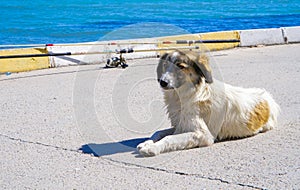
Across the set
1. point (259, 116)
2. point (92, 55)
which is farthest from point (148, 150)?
point (92, 55)

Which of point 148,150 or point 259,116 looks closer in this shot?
point 148,150

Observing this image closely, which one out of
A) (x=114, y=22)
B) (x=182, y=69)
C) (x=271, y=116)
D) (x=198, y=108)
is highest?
(x=114, y=22)

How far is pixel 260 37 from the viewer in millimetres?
13648

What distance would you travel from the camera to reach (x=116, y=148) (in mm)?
5910

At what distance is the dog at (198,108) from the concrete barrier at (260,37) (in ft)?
24.4

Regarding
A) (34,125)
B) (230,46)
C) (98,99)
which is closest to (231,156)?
(34,125)

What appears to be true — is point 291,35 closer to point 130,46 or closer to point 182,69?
point 130,46

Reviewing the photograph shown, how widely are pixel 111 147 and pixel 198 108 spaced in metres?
0.96

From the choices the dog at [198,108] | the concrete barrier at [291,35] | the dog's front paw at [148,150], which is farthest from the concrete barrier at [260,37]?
the dog's front paw at [148,150]

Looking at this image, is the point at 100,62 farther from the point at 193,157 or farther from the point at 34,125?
the point at 193,157

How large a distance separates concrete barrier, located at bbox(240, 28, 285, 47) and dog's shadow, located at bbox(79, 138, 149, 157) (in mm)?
7818

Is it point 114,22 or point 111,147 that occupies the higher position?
point 114,22

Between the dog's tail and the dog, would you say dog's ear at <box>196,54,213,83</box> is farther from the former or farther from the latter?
the dog's tail

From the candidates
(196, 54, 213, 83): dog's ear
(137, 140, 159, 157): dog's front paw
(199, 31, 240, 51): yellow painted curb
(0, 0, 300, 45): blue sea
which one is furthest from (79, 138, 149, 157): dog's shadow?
(0, 0, 300, 45): blue sea
